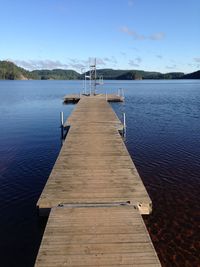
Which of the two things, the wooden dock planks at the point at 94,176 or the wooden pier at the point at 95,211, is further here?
the wooden dock planks at the point at 94,176

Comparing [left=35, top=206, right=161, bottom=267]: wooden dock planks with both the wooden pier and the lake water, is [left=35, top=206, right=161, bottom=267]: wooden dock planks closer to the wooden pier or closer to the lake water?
the wooden pier

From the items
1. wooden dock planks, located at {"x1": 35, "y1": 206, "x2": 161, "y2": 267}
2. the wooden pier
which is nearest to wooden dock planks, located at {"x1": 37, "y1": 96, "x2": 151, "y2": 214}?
the wooden pier

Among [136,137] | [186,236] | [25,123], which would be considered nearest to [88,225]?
[186,236]

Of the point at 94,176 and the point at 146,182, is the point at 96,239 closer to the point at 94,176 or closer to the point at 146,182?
the point at 94,176

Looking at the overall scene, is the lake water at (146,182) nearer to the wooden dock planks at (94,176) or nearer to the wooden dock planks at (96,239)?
the wooden dock planks at (94,176)

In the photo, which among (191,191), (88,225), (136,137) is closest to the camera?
(88,225)

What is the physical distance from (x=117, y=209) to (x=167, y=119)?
94.4 feet

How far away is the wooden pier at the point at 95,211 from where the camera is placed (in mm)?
8141

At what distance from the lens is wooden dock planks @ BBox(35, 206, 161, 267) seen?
7945 millimetres

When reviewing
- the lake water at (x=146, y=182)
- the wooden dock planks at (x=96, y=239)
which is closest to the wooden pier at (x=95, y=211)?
the wooden dock planks at (x=96, y=239)

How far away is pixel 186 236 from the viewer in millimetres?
11781

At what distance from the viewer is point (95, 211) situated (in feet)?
34.9

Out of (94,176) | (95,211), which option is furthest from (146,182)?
(95,211)

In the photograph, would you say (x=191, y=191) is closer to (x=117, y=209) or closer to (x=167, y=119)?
(x=117, y=209)
